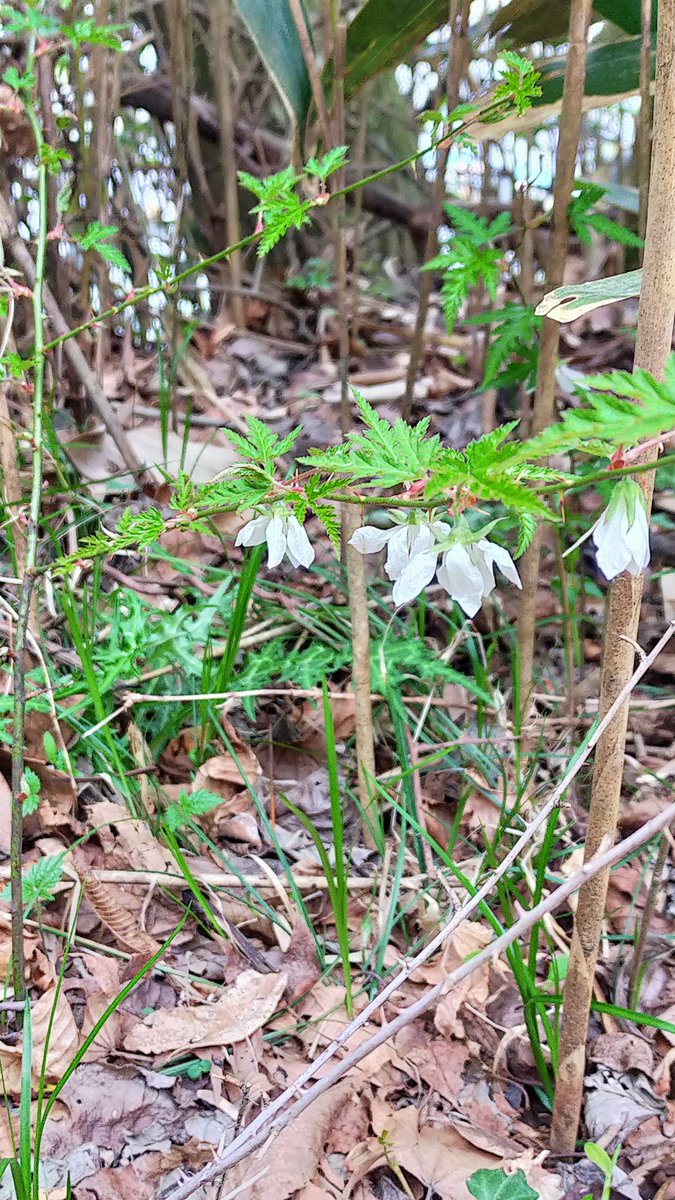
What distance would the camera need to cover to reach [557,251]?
1298 mm

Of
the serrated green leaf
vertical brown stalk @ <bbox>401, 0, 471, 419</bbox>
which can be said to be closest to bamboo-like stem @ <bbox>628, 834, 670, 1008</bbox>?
the serrated green leaf

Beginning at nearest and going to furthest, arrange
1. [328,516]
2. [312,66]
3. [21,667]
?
[328,516]
[21,667]
[312,66]

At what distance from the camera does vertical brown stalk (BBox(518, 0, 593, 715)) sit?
113cm

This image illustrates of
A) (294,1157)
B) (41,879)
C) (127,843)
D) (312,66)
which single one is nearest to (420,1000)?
(294,1157)

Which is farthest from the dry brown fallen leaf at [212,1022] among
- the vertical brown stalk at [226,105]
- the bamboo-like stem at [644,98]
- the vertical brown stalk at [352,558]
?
the vertical brown stalk at [226,105]

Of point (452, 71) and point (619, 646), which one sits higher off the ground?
point (452, 71)

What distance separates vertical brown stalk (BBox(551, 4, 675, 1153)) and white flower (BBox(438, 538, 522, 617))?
141 millimetres

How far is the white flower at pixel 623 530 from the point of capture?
0.68 m

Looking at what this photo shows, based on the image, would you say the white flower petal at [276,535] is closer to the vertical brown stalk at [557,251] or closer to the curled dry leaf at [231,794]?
the vertical brown stalk at [557,251]

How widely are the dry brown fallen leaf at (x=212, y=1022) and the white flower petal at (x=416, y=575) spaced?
705 mm

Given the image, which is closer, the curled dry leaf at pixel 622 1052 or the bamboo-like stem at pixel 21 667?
the bamboo-like stem at pixel 21 667

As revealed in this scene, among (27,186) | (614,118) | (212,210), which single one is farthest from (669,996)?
(614,118)

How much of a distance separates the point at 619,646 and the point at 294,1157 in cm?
70

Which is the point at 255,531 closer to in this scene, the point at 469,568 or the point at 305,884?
the point at 469,568
